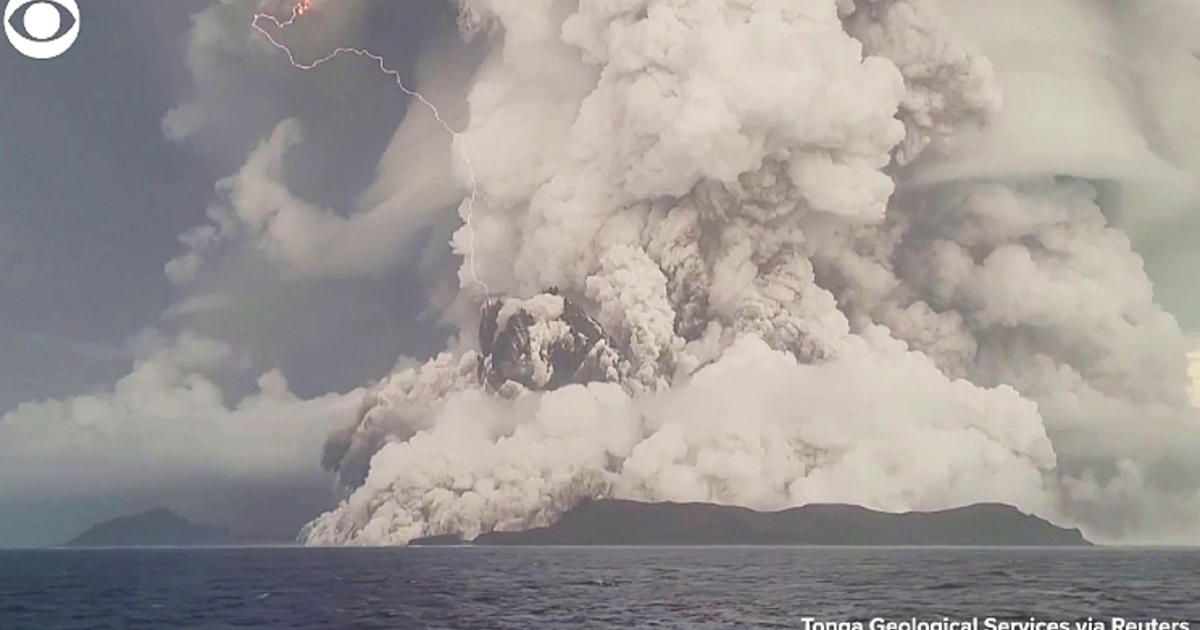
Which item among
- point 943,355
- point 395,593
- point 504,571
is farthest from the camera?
point 943,355

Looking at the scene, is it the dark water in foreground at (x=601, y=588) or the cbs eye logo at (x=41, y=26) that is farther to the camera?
the cbs eye logo at (x=41, y=26)

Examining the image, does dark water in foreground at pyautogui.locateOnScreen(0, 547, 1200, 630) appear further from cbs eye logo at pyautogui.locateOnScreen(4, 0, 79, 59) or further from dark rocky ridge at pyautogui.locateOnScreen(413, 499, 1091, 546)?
cbs eye logo at pyautogui.locateOnScreen(4, 0, 79, 59)

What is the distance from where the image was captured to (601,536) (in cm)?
5025

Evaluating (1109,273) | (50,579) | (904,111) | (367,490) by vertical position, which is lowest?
(50,579)

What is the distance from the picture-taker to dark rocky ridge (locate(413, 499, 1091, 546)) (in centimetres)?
4841

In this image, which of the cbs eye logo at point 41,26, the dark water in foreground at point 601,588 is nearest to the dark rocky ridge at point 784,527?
the dark water in foreground at point 601,588

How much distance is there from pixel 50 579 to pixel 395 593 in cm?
2037

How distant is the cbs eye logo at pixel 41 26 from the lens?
44562mm


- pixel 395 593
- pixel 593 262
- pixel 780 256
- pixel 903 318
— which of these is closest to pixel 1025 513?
pixel 903 318

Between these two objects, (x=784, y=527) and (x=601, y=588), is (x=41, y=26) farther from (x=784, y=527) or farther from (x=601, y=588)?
(x=784, y=527)

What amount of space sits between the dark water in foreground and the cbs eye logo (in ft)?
63.5

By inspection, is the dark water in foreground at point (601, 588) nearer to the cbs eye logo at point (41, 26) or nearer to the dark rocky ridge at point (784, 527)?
the dark rocky ridge at point (784, 527)

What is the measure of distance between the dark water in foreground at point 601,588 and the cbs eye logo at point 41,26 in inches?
762

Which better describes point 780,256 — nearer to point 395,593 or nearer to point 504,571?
point 504,571
